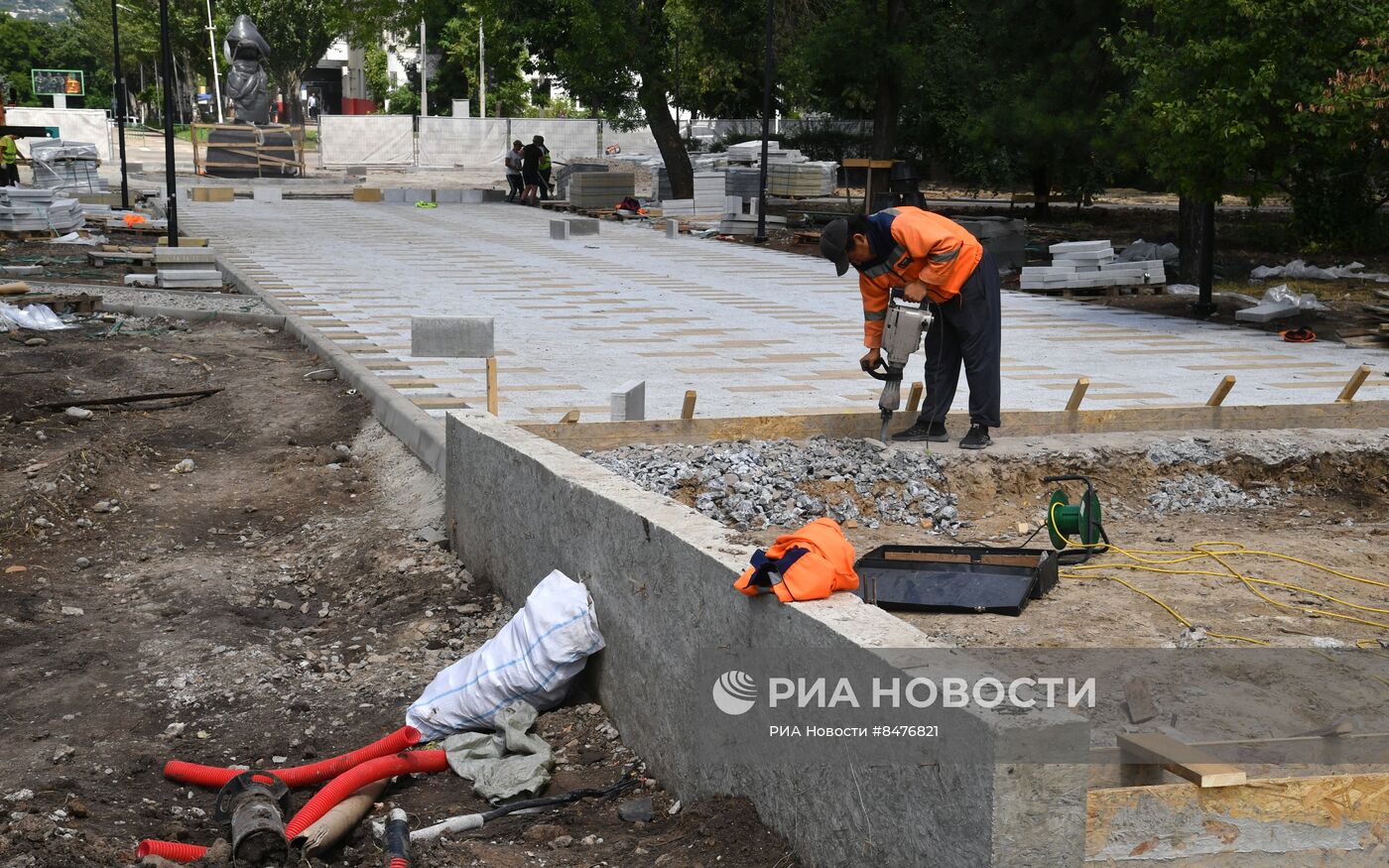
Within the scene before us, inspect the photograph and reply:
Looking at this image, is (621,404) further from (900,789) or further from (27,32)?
(27,32)

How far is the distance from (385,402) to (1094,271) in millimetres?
10332

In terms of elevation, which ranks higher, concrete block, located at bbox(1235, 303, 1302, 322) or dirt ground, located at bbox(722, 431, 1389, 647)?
concrete block, located at bbox(1235, 303, 1302, 322)

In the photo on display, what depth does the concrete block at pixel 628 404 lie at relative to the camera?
310 inches

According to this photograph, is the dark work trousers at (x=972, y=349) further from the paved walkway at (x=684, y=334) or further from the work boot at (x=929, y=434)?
the paved walkway at (x=684, y=334)

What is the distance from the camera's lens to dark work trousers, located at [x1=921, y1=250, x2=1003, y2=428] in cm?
762

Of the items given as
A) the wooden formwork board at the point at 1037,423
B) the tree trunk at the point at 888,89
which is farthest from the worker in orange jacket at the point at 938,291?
the tree trunk at the point at 888,89

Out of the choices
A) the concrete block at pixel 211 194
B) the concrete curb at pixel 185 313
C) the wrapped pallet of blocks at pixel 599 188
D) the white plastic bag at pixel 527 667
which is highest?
the wrapped pallet of blocks at pixel 599 188

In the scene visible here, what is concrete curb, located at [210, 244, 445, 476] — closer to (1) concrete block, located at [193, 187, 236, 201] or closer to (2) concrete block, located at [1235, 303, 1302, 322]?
(2) concrete block, located at [1235, 303, 1302, 322]

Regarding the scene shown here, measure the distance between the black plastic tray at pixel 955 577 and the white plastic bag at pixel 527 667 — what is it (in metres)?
1.09

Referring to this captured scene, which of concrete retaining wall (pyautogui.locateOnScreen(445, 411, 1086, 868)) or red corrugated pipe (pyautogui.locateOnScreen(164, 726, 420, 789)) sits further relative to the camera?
red corrugated pipe (pyautogui.locateOnScreen(164, 726, 420, 789))

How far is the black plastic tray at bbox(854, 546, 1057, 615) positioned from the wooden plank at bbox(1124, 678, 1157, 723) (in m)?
0.82

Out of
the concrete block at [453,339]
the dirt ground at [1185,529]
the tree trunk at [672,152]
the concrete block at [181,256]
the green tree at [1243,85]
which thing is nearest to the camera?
the dirt ground at [1185,529]

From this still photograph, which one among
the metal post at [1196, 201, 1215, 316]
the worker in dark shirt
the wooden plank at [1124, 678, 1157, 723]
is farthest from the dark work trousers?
the worker in dark shirt

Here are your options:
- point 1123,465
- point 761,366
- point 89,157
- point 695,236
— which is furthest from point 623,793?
point 89,157
